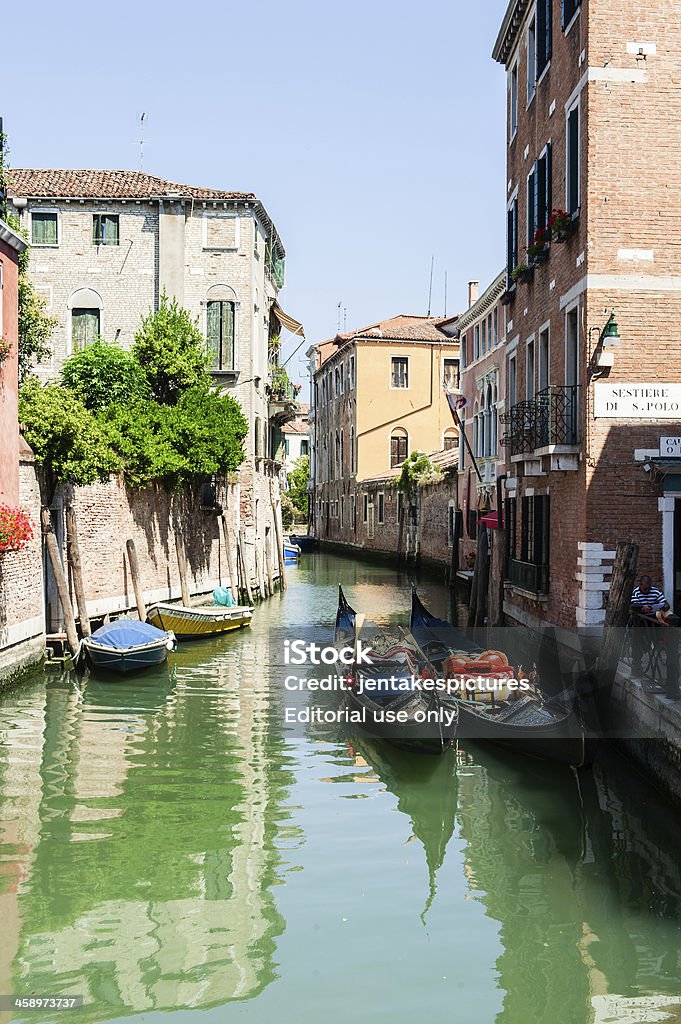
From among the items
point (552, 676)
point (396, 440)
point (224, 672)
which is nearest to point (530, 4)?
point (552, 676)

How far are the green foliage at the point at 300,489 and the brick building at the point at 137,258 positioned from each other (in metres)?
38.0

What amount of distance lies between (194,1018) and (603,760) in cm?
514

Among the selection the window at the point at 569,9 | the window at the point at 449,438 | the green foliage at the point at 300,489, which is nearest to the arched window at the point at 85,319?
the window at the point at 569,9

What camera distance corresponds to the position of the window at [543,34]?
12.7 meters

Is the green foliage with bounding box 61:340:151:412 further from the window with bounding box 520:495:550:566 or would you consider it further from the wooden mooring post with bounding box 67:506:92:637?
the window with bounding box 520:495:550:566

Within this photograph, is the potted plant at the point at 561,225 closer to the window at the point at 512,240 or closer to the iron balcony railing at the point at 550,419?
the iron balcony railing at the point at 550,419

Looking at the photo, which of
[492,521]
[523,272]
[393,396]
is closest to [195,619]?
[492,521]

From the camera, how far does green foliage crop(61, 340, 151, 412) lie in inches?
779

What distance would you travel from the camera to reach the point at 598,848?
7.09 meters

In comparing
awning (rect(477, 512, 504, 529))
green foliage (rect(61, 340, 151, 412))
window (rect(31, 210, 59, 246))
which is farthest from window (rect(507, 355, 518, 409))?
window (rect(31, 210, 59, 246))

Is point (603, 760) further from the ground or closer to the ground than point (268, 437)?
closer to the ground

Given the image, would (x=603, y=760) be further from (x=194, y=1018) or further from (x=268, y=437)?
(x=268, y=437)

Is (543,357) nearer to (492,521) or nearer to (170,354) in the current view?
(492,521)

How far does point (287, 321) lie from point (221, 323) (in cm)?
592
